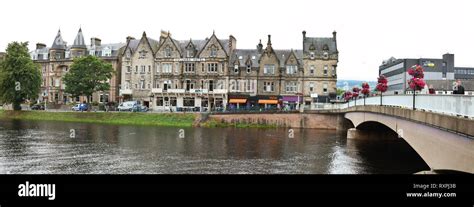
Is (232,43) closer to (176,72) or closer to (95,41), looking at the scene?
(176,72)

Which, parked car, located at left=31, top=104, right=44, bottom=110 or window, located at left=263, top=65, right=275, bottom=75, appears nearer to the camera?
window, located at left=263, top=65, right=275, bottom=75

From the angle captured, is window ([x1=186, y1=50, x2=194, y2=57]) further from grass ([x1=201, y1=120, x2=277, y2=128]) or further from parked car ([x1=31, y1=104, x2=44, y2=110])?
parked car ([x1=31, y1=104, x2=44, y2=110])

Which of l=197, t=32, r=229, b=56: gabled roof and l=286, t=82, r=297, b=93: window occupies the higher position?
l=197, t=32, r=229, b=56: gabled roof

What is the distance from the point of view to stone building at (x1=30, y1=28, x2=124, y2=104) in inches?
3883

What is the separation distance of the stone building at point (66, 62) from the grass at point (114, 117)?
16376 mm

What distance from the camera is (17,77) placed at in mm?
83062

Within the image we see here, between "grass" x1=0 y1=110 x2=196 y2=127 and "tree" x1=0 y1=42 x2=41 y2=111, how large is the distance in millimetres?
3501

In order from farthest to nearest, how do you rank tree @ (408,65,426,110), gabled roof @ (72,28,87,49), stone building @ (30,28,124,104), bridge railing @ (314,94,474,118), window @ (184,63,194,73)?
1. gabled roof @ (72,28,87,49)
2. stone building @ (30,28,124,104)
3. window @ (184,63,194,73)
4. tree @ (408,65,426,110)
5. bridge railing @ (314,94,474,118)

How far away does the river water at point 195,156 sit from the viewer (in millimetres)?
28828

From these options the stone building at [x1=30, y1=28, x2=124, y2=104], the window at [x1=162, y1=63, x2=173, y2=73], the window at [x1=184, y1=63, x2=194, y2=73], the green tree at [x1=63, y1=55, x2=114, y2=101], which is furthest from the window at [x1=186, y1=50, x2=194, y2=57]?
the stone building at [x1=30, y1=28, x2=124, y2=104]

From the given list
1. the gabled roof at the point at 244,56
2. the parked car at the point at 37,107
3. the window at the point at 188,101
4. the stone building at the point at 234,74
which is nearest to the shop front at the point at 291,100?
the stone building at the point at 234,74

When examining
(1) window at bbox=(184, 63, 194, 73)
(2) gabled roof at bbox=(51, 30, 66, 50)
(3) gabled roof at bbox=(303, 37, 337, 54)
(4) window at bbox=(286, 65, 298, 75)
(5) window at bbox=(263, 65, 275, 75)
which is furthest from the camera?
(2) gabled roof at bbox=(51, 30, 66, 50)
